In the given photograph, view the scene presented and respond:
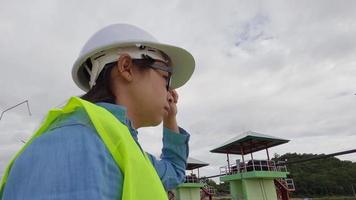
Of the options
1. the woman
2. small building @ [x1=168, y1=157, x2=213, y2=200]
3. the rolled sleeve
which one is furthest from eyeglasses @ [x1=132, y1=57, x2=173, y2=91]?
small building @ [x1=168, y1=157, x2=213, y2=200]

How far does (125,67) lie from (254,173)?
12573 millimetres

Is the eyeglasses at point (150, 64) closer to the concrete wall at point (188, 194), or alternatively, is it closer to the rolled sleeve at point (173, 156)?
the rolled sleeve at point (173, 156)

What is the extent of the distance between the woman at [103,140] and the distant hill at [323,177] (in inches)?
1590

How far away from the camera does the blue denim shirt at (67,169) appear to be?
1.83 ft

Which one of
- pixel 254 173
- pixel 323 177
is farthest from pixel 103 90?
pixel 323 177

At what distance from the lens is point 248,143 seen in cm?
1416

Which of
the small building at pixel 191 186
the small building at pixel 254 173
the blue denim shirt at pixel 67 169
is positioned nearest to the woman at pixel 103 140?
the blue denim shirt at pixel 67 169

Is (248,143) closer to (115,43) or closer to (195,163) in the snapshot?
(195,163)

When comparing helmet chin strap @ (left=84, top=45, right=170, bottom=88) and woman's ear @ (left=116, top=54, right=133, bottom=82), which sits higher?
helmet chin strap @ (left=84, top=45, right=170, bottom=88)

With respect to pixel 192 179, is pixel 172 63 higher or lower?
lower

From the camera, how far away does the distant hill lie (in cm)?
4074

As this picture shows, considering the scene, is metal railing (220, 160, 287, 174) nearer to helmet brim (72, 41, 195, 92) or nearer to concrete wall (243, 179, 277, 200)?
concrete wall (243, 179, 277, 200)

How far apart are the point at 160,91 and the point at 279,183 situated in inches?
585

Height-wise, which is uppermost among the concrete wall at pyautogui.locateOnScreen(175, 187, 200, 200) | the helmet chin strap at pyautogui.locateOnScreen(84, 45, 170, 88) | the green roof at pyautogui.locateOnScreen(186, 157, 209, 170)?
the green roof at pyautogui.locateOnScreen(186, 157, 209, 170)
